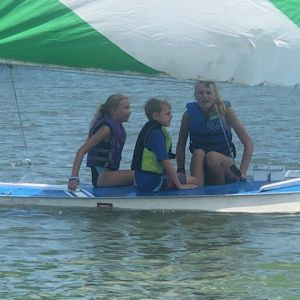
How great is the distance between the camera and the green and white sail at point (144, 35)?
9336mm

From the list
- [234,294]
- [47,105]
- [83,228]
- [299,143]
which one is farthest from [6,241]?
[47,105]

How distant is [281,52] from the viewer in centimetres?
976

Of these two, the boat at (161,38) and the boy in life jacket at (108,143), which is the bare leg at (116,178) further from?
the boat at (161,38)

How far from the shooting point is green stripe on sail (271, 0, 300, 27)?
9.75m

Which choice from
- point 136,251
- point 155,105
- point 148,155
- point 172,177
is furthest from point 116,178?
point 136,251

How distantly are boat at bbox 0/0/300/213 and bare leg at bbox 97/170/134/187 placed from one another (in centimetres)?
124

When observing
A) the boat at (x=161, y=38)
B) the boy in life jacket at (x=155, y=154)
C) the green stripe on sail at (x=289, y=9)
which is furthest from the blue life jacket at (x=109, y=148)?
the green stripe on sail at (x=289, y=9)

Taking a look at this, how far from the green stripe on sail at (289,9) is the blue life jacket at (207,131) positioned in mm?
1112

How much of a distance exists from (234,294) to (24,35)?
2.52 metres

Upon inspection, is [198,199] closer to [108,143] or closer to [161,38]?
[108,143]

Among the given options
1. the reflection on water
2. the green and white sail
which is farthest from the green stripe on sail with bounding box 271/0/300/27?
the reflection on water

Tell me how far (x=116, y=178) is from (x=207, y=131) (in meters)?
0.81

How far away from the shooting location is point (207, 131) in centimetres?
1055

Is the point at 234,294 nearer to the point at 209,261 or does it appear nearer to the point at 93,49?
the point at 209,261
